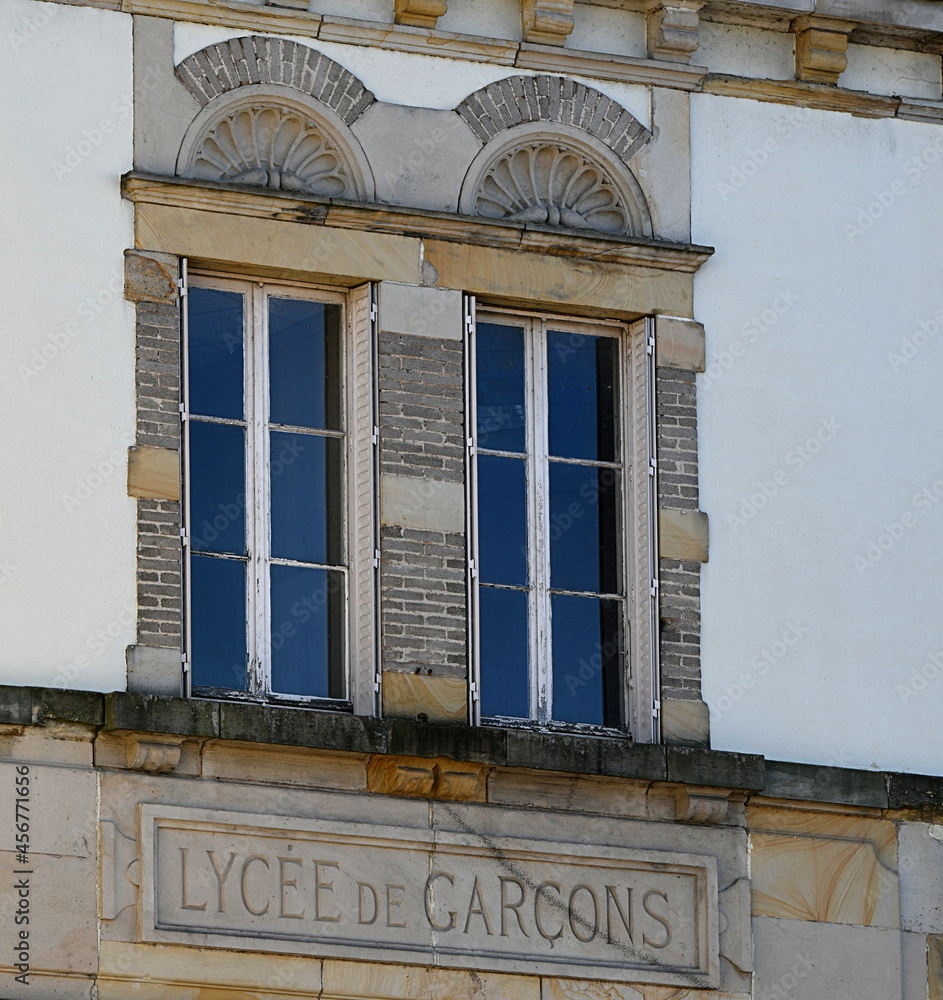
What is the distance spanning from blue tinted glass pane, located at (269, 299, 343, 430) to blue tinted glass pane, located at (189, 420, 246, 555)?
0.30m

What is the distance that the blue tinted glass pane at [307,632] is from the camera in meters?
16.3

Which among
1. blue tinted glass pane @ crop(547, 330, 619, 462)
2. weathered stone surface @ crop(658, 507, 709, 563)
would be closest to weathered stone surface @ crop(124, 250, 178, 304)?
blue tinted glass pane @ crop(547, 330, 619, 462)

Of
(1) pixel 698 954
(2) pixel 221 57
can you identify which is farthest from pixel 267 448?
(1) pixel 698 954

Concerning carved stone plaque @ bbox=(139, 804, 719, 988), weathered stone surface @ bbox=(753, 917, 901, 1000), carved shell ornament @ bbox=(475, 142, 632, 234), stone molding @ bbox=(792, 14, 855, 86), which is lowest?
weathered stone surface @ bbox=(753, 917, 901, 1000)

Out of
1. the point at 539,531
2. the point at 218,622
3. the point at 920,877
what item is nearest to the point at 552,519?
the point at 539,531

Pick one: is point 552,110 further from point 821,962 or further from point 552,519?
point 821,962

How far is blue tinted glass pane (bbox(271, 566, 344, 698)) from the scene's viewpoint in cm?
1634

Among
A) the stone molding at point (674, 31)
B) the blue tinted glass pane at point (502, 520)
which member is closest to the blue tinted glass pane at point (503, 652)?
the blue tinted glass pane at point (502, 520)

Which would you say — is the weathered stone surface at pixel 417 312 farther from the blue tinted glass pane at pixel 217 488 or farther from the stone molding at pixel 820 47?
the stone molding at pixel 820 47

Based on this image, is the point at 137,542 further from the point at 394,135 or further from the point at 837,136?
the point at 837,136

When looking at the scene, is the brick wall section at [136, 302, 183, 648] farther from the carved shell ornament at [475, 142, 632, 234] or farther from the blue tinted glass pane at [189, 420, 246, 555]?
the carved shell ornament at [475, 142, 632, 234]

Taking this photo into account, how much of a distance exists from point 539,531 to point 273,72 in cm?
273

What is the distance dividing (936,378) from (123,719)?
5.12 metres

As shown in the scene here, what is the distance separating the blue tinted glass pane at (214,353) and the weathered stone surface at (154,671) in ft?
4.47
